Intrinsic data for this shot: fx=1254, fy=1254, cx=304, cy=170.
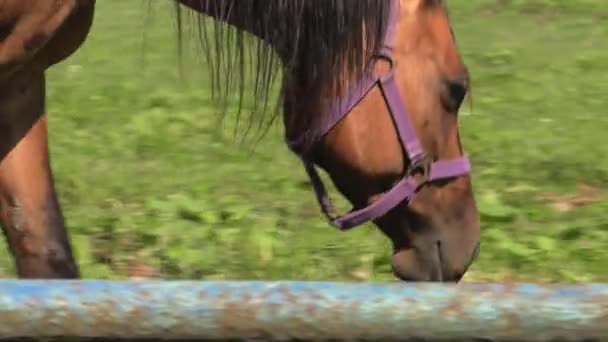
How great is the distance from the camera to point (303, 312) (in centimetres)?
169

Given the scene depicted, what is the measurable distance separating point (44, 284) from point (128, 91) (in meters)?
5.32

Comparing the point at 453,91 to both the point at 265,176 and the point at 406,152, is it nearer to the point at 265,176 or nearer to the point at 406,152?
the point at 406,152

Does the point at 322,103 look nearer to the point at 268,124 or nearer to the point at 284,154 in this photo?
the point at 268,124

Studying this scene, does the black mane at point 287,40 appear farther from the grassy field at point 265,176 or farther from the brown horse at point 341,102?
the grassy field at point 265,176

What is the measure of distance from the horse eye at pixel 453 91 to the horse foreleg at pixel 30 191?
1.02 m

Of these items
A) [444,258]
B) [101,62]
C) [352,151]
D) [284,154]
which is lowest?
[101,62]

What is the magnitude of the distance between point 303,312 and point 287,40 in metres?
1.27

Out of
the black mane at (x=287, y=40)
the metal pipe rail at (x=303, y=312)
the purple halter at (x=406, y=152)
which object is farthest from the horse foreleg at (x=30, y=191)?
the metal pipe rail at (x=303, y=312)

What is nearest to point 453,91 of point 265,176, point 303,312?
point 303,312

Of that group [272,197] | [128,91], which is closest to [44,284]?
[272,197]

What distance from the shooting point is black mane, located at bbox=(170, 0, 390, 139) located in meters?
2.82

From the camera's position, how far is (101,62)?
7.83 metres

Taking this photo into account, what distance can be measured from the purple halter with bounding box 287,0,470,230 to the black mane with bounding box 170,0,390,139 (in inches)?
1.4

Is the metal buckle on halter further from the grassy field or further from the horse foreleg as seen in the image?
the horse foreleg
